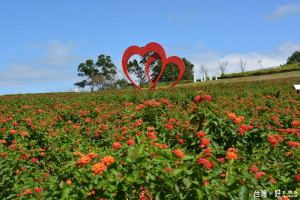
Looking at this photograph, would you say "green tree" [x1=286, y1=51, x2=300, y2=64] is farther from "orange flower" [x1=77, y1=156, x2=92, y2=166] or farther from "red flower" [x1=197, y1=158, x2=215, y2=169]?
"orange flower" [x1=77, y1=156, x2=92, y2=166]

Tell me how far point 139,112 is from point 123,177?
2.59 metres

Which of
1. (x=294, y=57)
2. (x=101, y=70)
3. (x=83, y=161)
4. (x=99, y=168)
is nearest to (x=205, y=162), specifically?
(x=99, y=168)

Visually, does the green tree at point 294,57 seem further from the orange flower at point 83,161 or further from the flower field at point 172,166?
the orange flower at point 83,161

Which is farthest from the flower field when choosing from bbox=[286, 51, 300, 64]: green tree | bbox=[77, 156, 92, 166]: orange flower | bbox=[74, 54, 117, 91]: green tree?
bbox=[286, 51, 300, 64]: green tree

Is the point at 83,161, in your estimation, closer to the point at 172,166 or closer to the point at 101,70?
the point at 172,166

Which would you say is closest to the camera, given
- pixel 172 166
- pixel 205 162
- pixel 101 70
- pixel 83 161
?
pixel 205 162

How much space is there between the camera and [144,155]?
2.02m

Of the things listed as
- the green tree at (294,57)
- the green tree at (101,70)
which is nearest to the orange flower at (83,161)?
the green tree at (101,70)

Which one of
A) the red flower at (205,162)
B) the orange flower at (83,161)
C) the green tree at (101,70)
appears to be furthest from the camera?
the green tree at (101,70)

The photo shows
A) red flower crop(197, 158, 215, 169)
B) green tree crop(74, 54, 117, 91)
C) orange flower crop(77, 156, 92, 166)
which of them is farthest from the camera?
green tree crop(74, 54, 117, 91)

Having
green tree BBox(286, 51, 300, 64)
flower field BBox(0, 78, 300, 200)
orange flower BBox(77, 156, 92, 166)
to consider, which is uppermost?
green tree BBox(286, 51, 300, 64)

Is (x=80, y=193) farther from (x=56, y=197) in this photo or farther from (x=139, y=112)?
(x=139, y=112)

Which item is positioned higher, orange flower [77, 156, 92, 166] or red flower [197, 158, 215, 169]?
orange flower [77, 156, 92, 166]

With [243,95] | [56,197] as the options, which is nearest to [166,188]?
[56,197]
